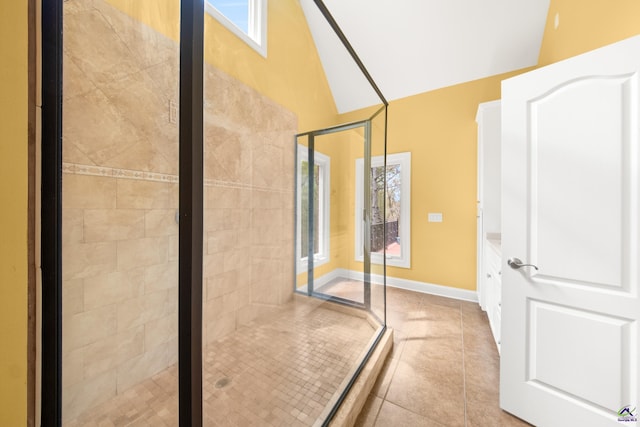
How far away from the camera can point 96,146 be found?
3.87ft

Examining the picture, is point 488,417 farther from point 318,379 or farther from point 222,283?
point 222,283

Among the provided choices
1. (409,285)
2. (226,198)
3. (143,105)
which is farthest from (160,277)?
(409,285)

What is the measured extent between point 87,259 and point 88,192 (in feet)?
1.13

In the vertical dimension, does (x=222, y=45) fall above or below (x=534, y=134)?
above

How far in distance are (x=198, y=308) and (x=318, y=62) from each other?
232 centimetres

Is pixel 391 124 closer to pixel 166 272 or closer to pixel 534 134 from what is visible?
pixel 534 134

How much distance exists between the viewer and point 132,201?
133 cm

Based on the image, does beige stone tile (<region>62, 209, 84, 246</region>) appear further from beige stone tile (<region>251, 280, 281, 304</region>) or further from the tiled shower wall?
beige stone tile (<region>251, 280, 281, 304</region>)

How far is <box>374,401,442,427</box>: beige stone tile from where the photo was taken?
1.28 meters

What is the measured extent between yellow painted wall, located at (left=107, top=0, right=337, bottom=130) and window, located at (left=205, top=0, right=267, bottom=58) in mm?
41

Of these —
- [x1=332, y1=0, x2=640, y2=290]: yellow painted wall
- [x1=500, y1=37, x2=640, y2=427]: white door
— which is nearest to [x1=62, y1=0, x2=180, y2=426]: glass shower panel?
[x1=332, y1=0, x2=640, y2=290]: yellow painted wall

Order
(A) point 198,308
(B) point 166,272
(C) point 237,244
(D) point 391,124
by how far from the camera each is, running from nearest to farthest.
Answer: (A) point 198,308, (B) point 166,272, (C) point 237,244, (D) point 391,124

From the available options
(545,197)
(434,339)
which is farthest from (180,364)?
(434,339)
